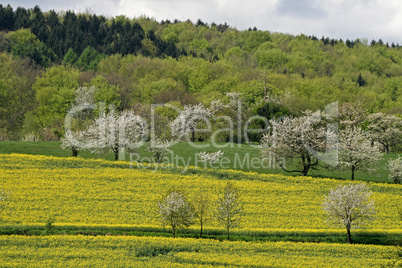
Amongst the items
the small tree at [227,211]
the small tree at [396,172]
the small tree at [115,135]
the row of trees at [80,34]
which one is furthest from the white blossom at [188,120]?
the row of trees at [80,34]

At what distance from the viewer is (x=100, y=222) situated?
40250 millimetres

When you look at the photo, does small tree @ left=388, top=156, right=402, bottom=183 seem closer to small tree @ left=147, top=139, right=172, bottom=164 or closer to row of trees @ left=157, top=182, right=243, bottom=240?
small tree @ left=147, top=139, right=172, bottom=164

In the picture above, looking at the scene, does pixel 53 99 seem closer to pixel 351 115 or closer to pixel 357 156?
pixel 351 115

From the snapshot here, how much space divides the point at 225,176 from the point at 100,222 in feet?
64.9

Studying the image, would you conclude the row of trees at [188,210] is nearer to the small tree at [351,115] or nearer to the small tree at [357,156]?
the small tree at [357,156]

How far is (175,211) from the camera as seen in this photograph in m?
37.6

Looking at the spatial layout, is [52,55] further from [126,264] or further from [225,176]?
[126,264]

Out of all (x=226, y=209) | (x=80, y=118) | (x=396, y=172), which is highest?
(x=80, y=118)

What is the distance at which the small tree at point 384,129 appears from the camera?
90188mm

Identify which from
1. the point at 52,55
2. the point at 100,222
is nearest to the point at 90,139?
the point at 100,222

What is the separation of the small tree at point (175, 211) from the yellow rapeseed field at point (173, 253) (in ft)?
6.85

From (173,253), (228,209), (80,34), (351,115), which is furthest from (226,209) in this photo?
(80,34)

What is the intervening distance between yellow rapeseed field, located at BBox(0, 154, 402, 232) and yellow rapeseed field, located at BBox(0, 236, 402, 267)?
547 centimetres

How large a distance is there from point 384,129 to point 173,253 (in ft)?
231
